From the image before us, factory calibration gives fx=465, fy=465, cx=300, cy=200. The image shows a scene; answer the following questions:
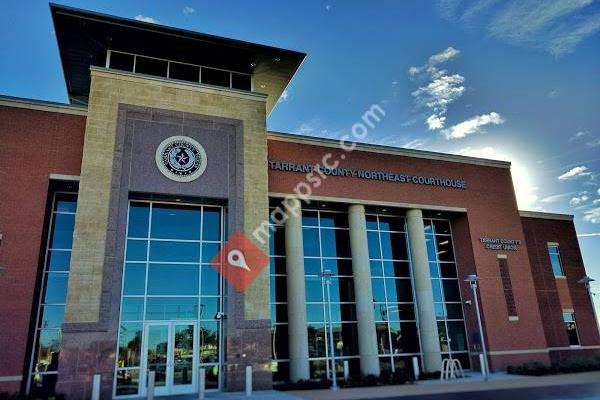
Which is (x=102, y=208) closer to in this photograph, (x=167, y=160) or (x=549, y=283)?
(x=167, y=160)

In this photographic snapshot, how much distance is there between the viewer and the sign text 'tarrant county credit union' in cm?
2433

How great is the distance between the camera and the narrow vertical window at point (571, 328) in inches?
1201

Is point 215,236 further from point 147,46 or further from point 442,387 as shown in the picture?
point 442,387

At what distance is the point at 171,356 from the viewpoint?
18922 millimetres

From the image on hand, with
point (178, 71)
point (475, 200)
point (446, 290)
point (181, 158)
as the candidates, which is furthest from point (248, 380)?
point (475, 200)

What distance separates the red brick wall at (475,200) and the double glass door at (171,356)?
27.2ft

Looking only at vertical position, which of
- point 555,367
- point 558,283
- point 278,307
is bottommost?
point 555,367

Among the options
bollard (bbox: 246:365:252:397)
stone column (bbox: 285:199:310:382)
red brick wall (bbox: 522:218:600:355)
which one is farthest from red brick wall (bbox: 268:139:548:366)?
bollard (bbox: 246:365:252:397)

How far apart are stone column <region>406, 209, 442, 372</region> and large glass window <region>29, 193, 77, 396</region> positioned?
17399 mm

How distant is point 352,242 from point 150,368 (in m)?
11.8

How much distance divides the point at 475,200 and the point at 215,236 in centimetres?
1621

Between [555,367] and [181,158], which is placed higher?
[181,158]

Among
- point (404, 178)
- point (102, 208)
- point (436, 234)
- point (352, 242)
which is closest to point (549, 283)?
point (436, 234)

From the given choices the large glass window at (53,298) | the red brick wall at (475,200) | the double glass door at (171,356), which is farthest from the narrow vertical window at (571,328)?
the large glass window at (53,298)
